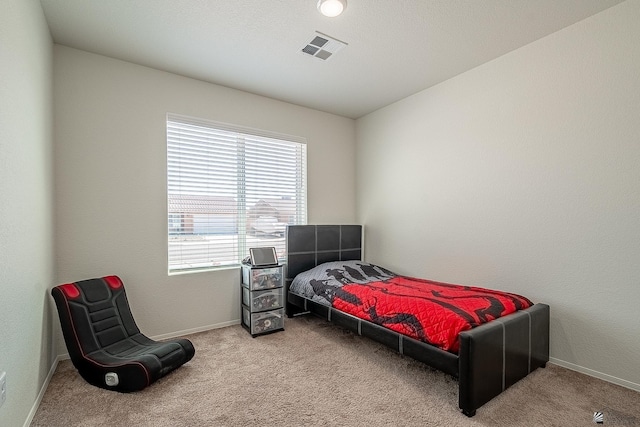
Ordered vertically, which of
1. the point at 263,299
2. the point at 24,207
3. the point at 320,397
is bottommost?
the point at 320,397

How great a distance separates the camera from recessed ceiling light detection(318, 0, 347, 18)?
2.07m

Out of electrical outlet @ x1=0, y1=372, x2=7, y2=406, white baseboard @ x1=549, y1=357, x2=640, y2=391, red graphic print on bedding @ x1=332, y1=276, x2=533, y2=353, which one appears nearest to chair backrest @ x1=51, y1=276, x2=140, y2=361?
electrical outlet @ x1=0, y1=372, x2=7, y2=406

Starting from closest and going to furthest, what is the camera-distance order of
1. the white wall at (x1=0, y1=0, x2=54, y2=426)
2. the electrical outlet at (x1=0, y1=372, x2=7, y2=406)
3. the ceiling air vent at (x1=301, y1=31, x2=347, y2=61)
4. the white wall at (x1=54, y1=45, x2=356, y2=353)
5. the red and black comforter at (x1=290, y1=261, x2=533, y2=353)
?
1. the electrical outlet at (x1=0, y1=372, x2=7, y2=406)
2. the white wall at (x1=0, y1=0, x2=54, y2=426)
3. the red and black comforter at (x1=290, y1=261, x2=533, y2=353)
4. the ceiling air vent at (x1=301, y1=31, x2=347, y2=61)
5. the white wall at (x1=54, y1=45, x2=356, y2=353)

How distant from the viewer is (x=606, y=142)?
86.9 inches

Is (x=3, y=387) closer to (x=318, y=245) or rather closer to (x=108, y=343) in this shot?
(x=108, y=343)

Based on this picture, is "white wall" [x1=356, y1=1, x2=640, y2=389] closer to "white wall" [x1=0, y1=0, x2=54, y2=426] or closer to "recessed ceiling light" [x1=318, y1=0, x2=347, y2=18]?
"recessed ceiling light" [x1=318, y1=0, x2=347, y2=18]

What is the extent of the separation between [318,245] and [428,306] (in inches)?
72.7

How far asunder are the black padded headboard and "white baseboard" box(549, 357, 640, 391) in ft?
7.62

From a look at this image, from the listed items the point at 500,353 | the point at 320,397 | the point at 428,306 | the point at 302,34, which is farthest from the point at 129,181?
the point at 500,353

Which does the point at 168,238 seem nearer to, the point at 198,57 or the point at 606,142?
the point at 198,57

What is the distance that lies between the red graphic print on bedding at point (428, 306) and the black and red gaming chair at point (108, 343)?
57.5 inches

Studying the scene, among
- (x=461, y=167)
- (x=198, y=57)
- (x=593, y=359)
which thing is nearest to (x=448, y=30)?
(x=461, y=167)

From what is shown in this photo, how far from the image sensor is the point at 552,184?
2.47 meters

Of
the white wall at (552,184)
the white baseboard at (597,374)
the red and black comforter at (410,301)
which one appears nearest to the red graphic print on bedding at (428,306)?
the red and black comforter at (410,301)
